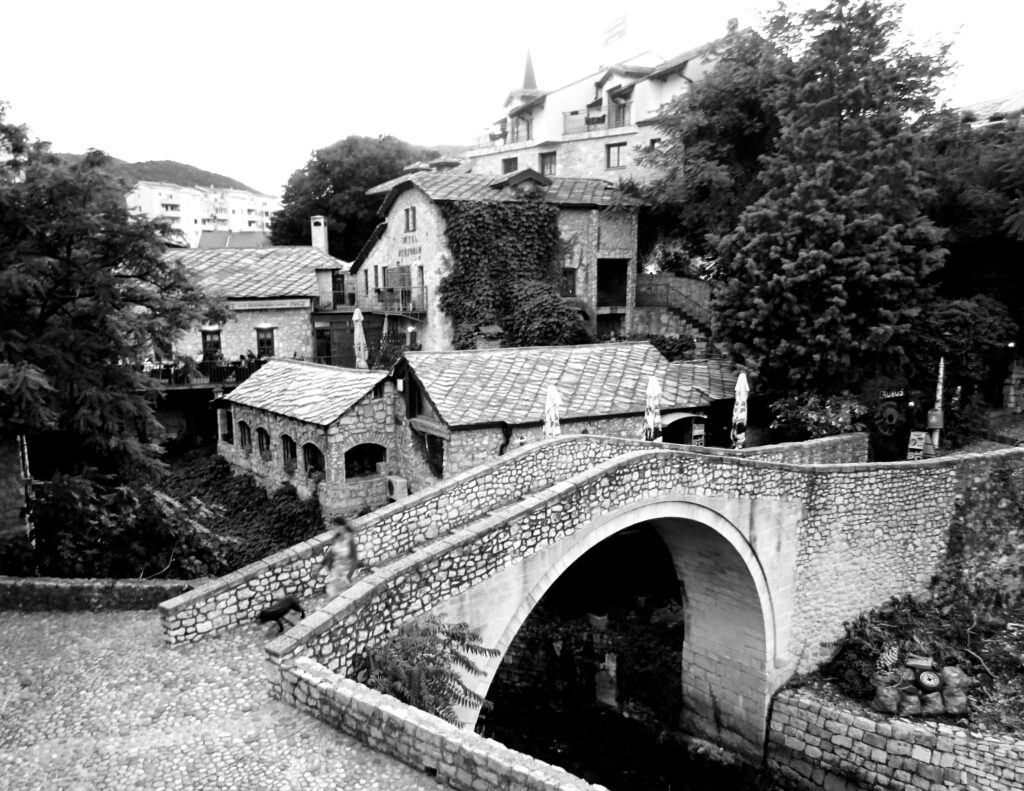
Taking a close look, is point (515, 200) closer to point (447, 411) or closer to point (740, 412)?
point (447, 411)

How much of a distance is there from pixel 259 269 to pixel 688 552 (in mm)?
20466

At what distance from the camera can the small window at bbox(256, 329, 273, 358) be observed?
86.3ft

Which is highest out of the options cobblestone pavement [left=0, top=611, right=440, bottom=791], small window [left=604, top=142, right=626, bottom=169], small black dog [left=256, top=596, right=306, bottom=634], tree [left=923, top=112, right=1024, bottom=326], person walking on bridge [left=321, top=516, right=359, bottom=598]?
small window [left=604, top=142, right=626, bottom=169]

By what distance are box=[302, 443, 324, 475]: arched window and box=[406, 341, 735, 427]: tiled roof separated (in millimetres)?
3352

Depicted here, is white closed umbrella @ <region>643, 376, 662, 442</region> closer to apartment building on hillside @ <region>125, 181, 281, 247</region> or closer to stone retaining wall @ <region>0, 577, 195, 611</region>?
stone retaining wall @ <region>0, 577, 195, 611</region>

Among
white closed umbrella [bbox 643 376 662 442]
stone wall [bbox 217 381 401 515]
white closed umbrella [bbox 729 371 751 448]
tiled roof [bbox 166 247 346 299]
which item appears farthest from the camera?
tiled roof [bbox 166 247 346 299]

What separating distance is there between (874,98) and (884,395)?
6810 mm

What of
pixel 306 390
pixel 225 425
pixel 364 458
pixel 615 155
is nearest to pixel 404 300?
pixel 225 425

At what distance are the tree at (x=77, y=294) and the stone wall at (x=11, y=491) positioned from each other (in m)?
0.98

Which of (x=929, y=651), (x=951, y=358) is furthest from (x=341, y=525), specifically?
(x=951, y=358)

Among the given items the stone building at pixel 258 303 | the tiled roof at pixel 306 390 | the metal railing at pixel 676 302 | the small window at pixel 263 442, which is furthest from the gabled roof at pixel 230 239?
the small window at pixel 263 442

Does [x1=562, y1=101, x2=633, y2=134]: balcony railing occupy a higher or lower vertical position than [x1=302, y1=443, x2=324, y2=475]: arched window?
higher

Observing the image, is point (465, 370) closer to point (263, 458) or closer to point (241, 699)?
point (263, 458)

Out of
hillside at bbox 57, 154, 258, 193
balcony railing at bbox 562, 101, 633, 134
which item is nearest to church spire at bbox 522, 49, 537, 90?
balcony railing at bbox 562, 101, 633, 134
